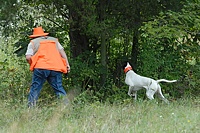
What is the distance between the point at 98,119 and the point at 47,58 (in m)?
1.92

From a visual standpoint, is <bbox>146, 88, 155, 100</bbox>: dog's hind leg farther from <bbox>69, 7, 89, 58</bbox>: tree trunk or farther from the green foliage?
<bbox>69, 7, 89, 58</bbox>: tree trunk

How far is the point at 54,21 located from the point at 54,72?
2.88m

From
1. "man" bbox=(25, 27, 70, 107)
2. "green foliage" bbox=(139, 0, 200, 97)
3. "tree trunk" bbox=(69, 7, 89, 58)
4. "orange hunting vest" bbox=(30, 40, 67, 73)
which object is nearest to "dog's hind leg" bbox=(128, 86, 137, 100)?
"green foliage" bbox=(139, 0, 200, 97)

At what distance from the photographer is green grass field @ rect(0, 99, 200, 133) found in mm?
6297

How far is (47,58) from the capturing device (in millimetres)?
8336

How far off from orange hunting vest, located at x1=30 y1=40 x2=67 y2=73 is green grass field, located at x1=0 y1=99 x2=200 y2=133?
0.94 meters

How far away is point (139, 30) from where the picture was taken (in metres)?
11.3

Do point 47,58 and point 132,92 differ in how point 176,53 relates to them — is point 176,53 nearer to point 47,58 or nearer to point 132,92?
point 132,92

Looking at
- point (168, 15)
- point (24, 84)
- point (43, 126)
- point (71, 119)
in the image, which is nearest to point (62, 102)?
point (71, 119)

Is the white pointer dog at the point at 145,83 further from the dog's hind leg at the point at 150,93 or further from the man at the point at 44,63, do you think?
the man at the point at 44,63

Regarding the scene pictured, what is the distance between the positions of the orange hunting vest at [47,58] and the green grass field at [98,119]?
94cm

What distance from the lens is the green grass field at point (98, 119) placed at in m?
6.30

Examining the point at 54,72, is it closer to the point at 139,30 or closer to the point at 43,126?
the point at 43,126

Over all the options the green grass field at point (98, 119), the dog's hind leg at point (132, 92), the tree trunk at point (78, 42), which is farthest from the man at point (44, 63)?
the tree trunk at point (78, 42)
